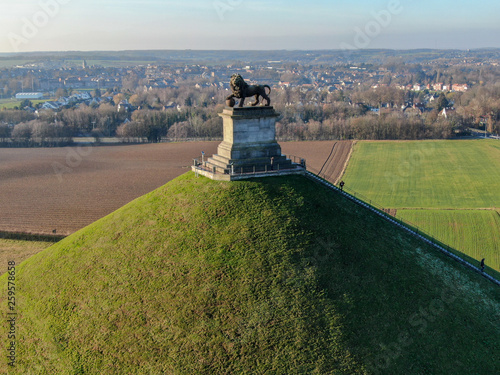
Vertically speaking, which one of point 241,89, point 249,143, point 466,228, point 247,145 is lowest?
point 466,228

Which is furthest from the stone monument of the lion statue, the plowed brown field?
the plowed brown field

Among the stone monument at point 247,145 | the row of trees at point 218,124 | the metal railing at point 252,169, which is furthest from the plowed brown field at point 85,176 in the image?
the stone monument at point 247,145

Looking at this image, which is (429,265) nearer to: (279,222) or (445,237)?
(279,222)

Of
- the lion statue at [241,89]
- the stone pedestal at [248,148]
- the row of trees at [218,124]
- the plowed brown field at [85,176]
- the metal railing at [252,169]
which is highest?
the lion statue at [241,89]

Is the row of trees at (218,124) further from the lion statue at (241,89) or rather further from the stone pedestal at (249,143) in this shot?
the lion statue at (241,89)

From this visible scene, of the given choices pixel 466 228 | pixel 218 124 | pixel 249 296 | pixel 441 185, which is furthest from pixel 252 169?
pixel 218 124

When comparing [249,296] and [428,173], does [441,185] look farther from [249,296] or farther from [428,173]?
[249,296]
